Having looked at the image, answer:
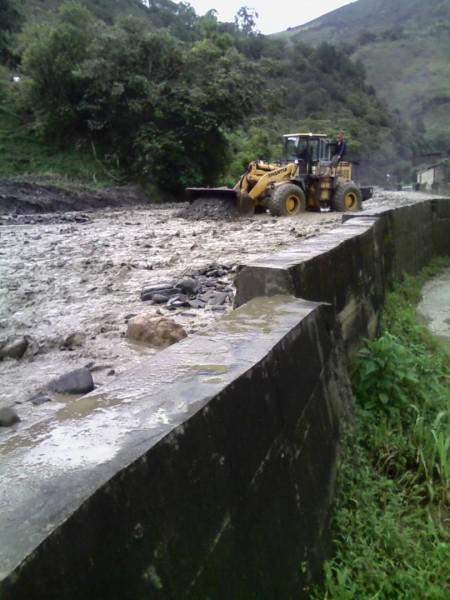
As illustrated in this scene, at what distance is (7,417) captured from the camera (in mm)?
2770

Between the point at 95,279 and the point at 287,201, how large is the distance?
8.62 meters

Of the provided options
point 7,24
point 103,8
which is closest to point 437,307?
point 7,24

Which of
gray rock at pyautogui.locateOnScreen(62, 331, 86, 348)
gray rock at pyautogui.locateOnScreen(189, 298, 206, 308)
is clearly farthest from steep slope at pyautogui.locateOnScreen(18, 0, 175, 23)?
gray rock at pyautogui.locateOnScreen(62, 331, 86, 348)

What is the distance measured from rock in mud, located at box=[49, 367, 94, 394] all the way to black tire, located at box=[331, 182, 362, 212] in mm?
13115

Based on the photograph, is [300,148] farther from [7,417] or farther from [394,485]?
[7,417]

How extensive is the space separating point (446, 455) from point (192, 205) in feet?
37.0

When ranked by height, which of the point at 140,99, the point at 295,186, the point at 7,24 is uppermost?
the point at 7,24

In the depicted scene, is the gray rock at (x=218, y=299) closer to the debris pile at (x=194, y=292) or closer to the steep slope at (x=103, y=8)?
the debris pile at (x=194, y=292)

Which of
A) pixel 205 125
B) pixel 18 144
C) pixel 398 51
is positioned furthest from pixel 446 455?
pixel 398 51

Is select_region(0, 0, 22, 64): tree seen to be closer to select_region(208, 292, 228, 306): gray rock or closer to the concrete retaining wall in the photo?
select_region(208, 292, 228, 306): gray rock

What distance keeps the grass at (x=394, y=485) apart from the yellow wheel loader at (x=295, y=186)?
28.9 ft

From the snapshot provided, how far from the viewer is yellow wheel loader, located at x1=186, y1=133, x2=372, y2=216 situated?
1416 cm

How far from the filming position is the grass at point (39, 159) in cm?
2266

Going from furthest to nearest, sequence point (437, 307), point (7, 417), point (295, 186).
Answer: point (295, 186) → point (437, 307) → point (7, 417)
